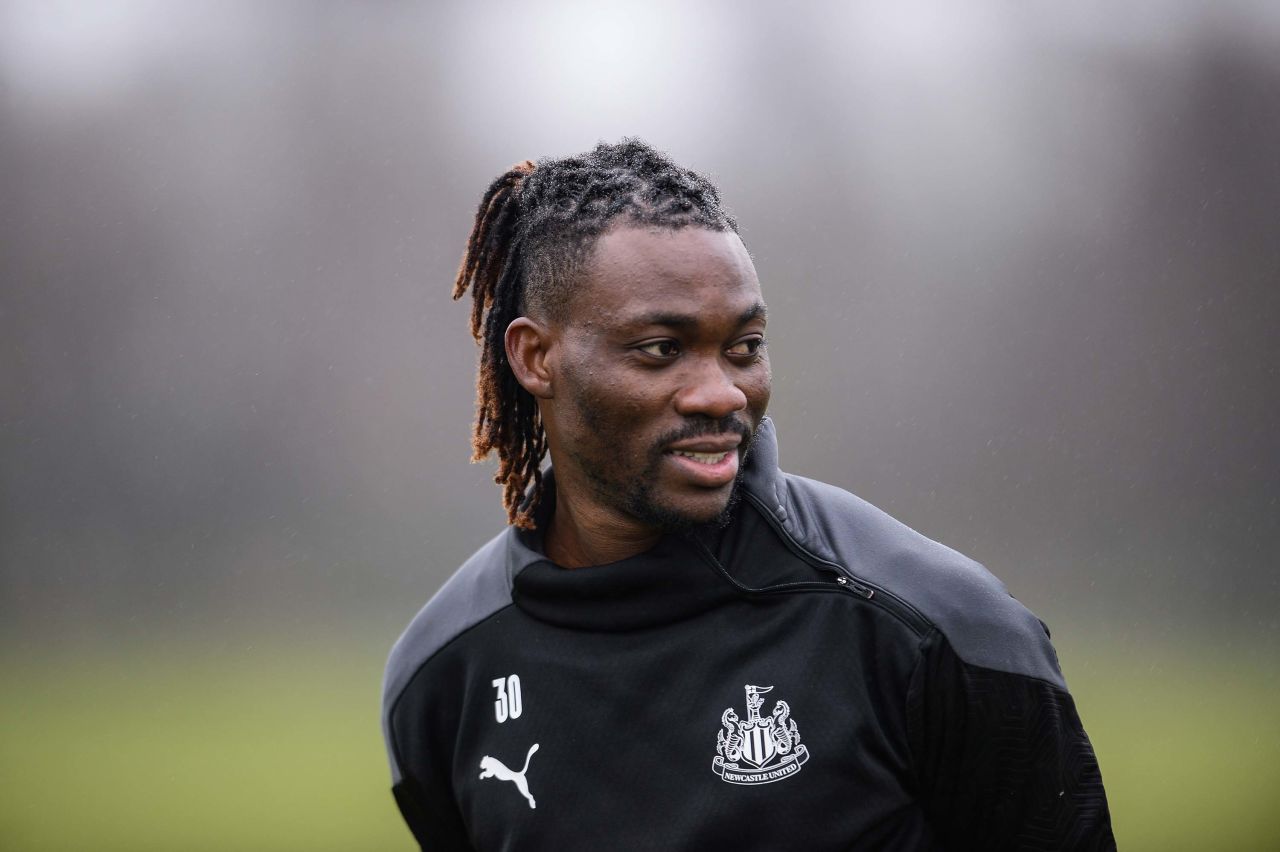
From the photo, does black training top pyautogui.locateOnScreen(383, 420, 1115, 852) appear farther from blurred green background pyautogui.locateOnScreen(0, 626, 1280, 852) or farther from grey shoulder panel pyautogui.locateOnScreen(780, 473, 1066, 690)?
blurred green background pyautogui.locateOnScreen(0, 626, 1280, 852)

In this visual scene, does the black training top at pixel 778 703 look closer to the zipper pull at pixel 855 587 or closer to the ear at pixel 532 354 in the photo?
the zipper pull at pixel 855 587

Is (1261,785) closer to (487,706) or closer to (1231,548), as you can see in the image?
(1231,548)

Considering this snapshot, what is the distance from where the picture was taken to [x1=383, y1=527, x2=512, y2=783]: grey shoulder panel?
8.36ft

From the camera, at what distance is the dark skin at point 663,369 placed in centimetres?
221

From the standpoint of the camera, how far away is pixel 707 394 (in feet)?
7.21

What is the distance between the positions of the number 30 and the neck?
0.24m

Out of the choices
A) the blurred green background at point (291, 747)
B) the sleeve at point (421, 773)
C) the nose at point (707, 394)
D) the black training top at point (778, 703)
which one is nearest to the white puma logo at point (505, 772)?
the black training top at point (778, 703)

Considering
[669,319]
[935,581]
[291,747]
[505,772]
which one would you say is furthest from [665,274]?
[291,747]

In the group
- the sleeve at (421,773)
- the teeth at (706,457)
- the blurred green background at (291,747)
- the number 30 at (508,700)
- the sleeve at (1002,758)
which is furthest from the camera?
the blurred green background at (291,747)

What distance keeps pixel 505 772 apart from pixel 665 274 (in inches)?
35.5

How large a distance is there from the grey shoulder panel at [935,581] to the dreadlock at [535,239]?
54cm

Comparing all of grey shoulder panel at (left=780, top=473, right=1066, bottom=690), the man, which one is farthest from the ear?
grey shoulder panel at (left=780, top=473, right=1066, bottom=690)

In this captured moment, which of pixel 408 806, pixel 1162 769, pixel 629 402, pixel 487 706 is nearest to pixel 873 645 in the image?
pixel 629 402

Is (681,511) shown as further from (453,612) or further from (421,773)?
(421,773)
